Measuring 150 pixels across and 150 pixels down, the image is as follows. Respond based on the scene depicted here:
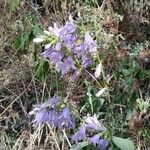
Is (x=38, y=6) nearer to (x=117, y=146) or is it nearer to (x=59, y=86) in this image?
(x=59, y=86)

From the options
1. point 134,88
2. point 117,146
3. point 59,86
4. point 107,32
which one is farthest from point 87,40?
point 107,32

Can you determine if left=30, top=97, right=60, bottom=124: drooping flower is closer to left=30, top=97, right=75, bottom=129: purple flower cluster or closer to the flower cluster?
left=30, top=97, right=75, bottom=129: purple flower cluster

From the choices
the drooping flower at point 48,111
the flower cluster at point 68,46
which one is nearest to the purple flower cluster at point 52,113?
the drooping flower at point 48,111

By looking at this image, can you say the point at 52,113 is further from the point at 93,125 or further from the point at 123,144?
the point at 123,144

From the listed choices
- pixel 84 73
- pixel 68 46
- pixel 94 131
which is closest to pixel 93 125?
pixel 94 131

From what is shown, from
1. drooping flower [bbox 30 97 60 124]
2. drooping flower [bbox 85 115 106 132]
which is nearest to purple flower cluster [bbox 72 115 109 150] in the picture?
drooping flower [bbox 85 115 106 132]

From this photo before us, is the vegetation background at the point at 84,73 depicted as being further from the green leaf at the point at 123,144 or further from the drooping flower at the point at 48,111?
the green leaf at the point at 123,144

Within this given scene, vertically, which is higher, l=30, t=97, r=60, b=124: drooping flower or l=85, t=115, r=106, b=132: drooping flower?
l=30, t=97, r=60, b=124: drooping flower
